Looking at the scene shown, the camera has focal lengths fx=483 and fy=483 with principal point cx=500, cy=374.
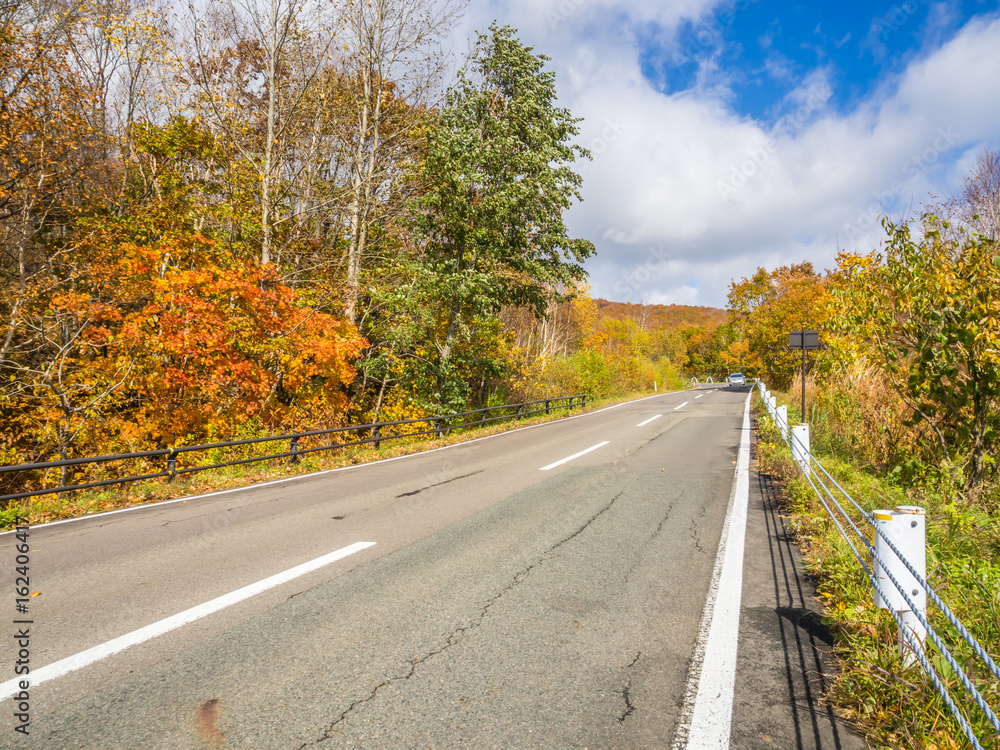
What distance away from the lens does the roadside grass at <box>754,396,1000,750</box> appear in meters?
2.29

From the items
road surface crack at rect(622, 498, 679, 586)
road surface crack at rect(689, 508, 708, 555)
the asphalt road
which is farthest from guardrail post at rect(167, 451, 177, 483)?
road surface crack at rect(689, 508, 708, 555)

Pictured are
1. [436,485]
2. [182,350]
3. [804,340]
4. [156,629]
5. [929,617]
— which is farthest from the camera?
[804,340]

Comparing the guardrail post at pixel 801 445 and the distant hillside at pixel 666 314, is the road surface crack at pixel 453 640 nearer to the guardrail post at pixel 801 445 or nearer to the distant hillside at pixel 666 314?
the guardrail post at pixel 801 445

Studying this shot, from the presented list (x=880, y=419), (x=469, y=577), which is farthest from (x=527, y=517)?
(x=880, y=419)

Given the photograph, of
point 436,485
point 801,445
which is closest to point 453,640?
point 436,485

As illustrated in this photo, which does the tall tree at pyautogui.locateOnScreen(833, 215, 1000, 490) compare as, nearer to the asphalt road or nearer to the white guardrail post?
the white guardrail post

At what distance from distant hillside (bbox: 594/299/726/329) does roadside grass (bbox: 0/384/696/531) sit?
55.1 m

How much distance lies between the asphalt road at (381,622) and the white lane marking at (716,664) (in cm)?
9

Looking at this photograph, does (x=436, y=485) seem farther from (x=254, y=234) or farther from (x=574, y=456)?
(x=254, y=234)

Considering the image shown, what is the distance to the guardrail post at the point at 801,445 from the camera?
7113mm

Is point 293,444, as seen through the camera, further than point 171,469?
Yes

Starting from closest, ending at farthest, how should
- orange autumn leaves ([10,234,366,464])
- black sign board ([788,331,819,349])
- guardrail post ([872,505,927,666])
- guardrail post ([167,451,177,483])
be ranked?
guardrail post ([872,505,927,666]) → guardrail post ([167,451,177,483]) → orange autumn leaves ([10,234,366,464]) → black sign board ([788,331,819,349])

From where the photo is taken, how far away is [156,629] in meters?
3.38

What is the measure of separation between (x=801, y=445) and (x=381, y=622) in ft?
22.0
